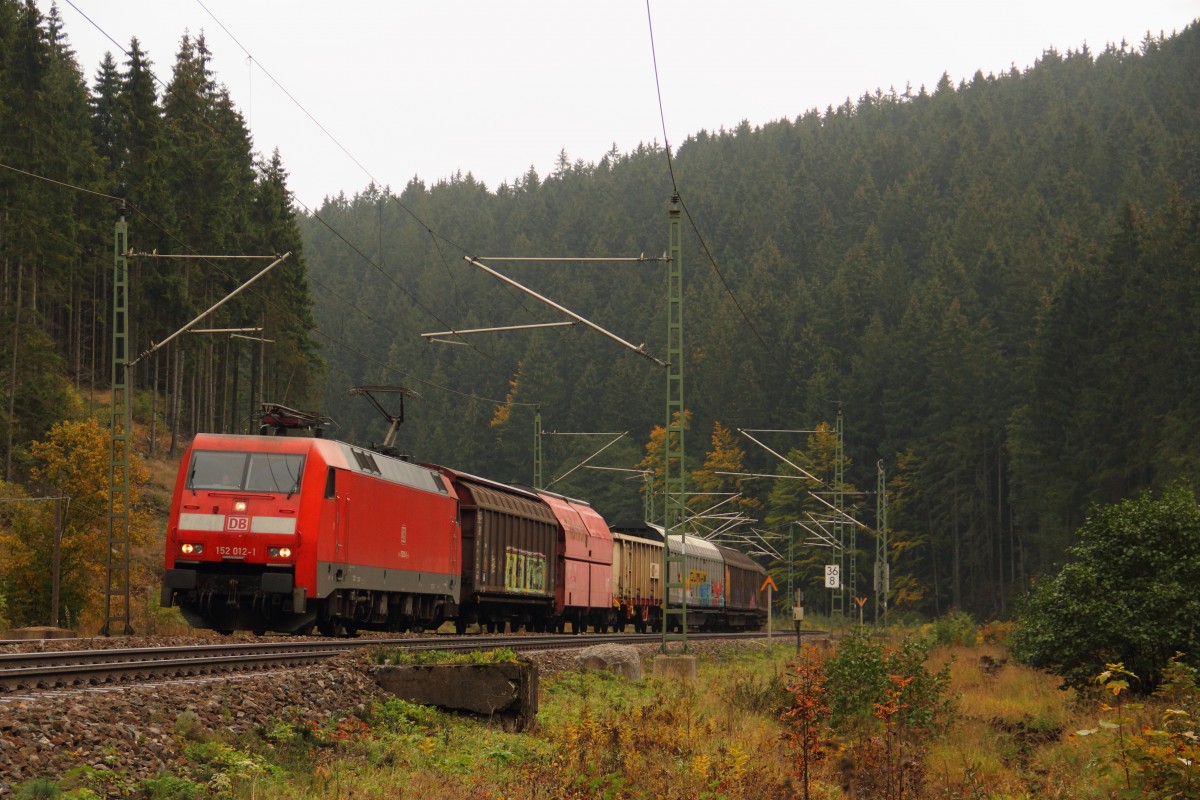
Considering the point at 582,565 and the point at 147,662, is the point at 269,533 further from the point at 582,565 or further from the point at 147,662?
the point at 582,565

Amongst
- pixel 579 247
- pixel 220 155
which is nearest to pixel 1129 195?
pixel 579 247

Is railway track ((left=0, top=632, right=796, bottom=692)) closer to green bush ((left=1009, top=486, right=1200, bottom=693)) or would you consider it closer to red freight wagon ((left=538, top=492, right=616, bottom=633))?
green bush ((left=1009, top=486, right=1200, bottom=693))

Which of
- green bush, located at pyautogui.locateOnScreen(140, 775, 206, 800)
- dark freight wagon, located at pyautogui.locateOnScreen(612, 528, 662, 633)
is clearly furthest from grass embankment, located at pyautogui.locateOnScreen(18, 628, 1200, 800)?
dark freight wagon, located at pyautogui.locateOnScreen(612, 528, 662, 633)

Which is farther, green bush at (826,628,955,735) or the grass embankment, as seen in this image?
green bush at (826,628,955,735)

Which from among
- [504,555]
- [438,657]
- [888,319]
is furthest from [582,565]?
[888,319]

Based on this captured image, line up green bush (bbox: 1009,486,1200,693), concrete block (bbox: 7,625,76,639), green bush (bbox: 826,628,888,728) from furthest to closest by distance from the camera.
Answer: concrete block (bbox: 7,625,76,639)
green bush (bbox: 1009,486,1200,693)
green bush (bbox: 826,628,888,728)

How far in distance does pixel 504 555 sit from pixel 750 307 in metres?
103

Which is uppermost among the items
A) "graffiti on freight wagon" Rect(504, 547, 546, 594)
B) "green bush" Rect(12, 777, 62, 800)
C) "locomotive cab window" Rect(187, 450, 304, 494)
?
"locomotive cab window" Rect(187, 450, 304, 494)

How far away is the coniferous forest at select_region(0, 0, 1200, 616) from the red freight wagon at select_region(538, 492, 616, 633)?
8.28 ft

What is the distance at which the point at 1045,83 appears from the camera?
200 m

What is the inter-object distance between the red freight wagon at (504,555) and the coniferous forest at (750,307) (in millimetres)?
4590

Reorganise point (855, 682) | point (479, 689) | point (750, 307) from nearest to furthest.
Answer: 1. point (479, 689)
2. point (855, 682)
3. point (750, 307)

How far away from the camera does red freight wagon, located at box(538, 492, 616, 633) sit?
126 ft

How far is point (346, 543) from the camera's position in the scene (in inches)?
902
